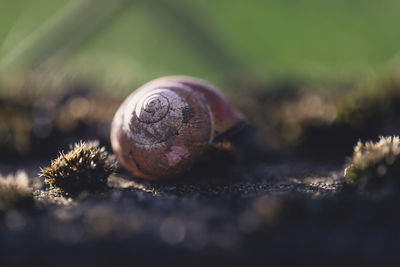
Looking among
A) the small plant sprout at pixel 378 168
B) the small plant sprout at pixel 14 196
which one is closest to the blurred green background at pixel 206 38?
the small plant sprout at pixel 378 168

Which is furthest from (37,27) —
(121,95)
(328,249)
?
(328,249)

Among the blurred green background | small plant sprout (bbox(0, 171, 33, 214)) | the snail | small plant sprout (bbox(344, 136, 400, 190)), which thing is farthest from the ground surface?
the blurred green background

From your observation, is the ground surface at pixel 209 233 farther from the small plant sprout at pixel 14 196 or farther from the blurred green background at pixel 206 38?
the blurred green background at pixel 206 38

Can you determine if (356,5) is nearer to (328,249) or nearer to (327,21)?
(327,21)

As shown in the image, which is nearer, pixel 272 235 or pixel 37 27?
pixel 272 235

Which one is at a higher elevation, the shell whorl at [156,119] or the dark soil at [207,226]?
the shell whorl at [156,119]

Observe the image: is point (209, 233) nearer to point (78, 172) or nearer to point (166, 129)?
point (166, 129)
